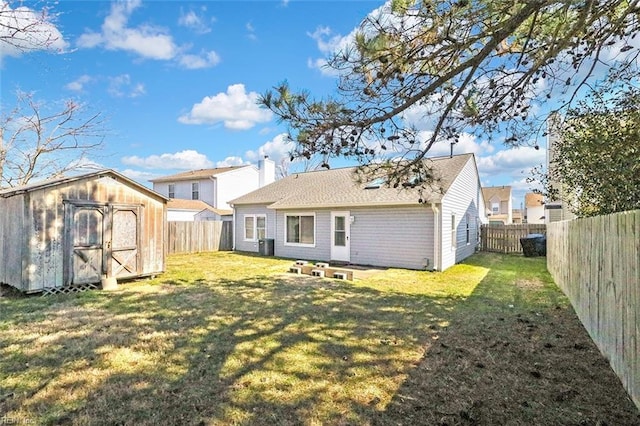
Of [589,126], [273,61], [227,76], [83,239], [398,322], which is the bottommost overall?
[398,322]

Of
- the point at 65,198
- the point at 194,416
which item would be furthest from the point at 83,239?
the point at 194,416

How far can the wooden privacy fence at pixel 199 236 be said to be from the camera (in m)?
15.8

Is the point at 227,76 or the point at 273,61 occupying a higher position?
the point at 227,76

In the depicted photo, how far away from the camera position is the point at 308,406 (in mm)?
2984

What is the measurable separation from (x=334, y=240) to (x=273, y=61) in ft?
24.8

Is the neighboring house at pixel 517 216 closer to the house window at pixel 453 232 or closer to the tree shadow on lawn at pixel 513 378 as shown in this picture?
the house window at pixel 453 232

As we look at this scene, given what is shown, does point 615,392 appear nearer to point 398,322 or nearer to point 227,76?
point 398,322

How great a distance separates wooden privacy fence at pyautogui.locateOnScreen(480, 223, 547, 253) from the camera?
16297 mm

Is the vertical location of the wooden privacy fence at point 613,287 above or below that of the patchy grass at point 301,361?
above

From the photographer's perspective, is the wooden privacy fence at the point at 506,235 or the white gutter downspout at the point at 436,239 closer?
the white gutter downspout at the point at 436,239

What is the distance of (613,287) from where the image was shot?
3.47 m

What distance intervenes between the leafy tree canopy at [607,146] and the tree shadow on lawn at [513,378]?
2.14m

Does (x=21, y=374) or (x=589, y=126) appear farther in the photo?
(x=589, y=126)

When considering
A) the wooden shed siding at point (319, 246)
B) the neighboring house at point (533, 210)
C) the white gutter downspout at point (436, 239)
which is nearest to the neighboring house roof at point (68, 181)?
the wooden shed siding at point (319, 246)
